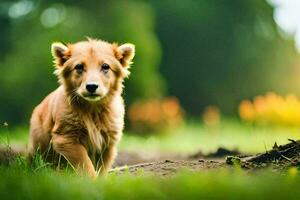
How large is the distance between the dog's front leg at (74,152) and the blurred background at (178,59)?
328 inches

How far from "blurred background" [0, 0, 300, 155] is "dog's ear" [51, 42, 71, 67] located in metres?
7.93

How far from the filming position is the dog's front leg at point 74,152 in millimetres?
7492

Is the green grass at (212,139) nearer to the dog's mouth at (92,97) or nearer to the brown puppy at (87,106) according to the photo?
the brown puppy at (87,106)

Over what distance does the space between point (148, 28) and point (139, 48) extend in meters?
2.25

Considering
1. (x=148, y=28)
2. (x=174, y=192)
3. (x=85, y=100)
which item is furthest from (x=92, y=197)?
(x=148, y=28)

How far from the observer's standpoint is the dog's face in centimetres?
782

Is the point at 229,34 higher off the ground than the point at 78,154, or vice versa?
the point at 229,34

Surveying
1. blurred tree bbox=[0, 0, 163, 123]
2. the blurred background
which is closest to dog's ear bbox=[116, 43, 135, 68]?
the blurred background

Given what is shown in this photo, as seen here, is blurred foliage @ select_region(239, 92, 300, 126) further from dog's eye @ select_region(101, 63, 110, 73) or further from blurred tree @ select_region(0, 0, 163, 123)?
dog's eye @ select_region(101, 63, 110, 73)

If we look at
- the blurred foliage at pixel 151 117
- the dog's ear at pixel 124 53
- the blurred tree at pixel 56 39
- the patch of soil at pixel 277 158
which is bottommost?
the patch of soil at pixel 277 158

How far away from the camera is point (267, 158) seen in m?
7.10

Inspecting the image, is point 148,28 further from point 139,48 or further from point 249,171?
point 249,171

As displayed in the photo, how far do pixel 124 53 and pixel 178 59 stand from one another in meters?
17.8

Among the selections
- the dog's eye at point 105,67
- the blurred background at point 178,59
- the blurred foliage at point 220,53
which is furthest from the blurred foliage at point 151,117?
the dog's eye at point 105,67
